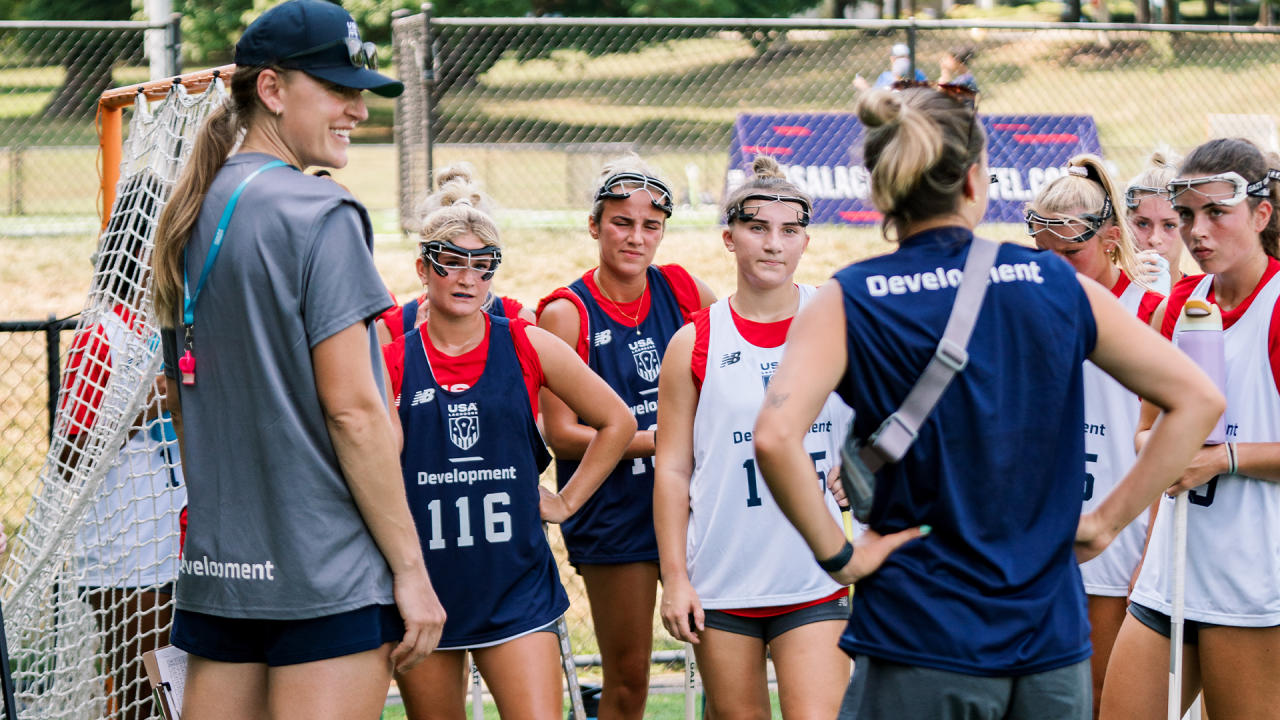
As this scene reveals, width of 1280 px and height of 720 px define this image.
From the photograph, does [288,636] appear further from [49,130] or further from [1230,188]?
[49,130]

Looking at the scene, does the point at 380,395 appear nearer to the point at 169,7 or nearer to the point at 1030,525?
the point at 1030,525

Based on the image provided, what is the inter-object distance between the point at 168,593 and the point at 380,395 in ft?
6.77

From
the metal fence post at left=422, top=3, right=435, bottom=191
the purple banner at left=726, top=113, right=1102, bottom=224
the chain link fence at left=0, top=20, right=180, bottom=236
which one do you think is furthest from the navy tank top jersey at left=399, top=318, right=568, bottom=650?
the purple banner at left=726, top=113, right=1102, bottom=224

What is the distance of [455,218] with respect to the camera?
387cm

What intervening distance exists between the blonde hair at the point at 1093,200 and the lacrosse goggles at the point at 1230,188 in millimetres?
681

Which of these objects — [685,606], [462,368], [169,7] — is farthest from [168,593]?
[169,7]

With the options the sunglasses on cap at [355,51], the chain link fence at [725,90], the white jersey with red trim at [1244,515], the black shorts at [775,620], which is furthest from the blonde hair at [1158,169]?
the chain link fence at [725,90]

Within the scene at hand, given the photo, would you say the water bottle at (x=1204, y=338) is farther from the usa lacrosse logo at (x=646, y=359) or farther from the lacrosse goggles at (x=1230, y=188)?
the usa lacrosse logo at (x=646, y=359)

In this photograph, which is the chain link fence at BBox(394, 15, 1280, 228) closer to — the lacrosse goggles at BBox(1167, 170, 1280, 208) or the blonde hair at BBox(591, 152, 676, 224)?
the blonde hair at BBox(591, 152, 676, 224)

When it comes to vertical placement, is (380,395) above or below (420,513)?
above

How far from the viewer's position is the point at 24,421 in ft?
29.4

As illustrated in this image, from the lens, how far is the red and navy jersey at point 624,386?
4.39m

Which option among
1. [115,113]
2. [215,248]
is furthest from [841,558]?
[115,113]

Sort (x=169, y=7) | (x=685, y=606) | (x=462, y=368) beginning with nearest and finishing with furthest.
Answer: (x=685, y=606) → (x=462, y=368) → (x=169, y=7)
